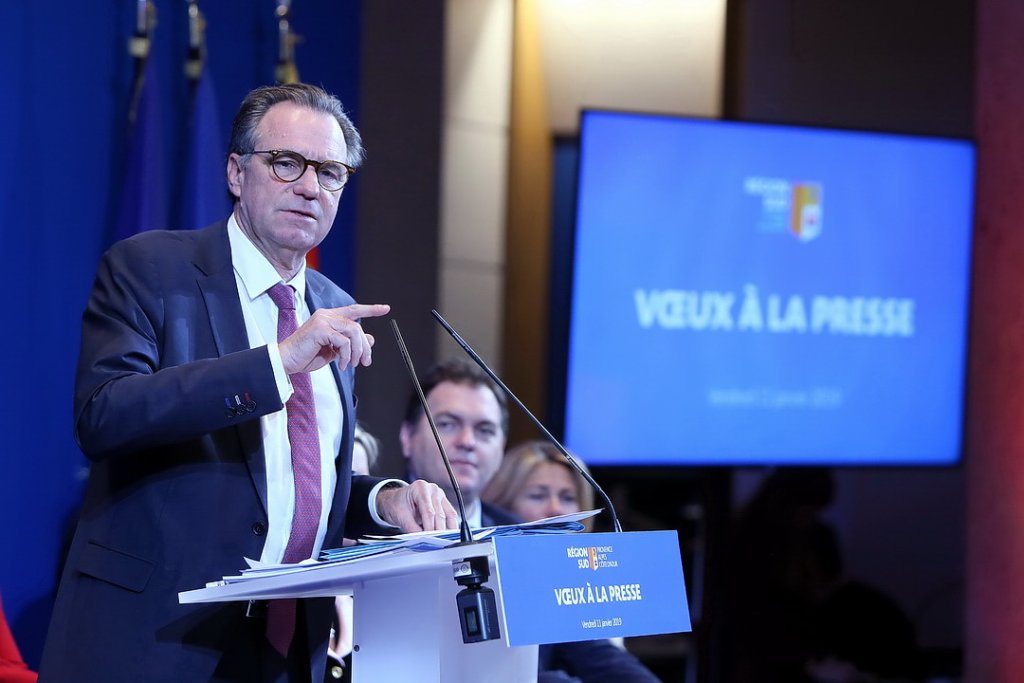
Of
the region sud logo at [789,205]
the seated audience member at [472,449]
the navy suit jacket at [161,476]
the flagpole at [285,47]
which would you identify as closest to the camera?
the navy suit jacket at [161,476]

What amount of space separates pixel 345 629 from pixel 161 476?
1259 millimetres

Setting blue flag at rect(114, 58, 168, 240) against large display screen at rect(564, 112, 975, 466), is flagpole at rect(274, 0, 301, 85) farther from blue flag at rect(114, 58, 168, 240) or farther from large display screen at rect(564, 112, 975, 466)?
large display screen at rect(564, 112, 975, 466)

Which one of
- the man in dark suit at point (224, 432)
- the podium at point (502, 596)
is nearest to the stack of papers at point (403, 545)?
the podium at point (502, 596)

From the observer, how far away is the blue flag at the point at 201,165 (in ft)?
11.6

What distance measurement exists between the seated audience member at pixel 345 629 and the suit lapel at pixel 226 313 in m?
0.85

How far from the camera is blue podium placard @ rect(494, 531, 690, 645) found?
1375mm

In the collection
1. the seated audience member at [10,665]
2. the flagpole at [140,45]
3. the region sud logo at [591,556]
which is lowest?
the seated audience member at [10,665]

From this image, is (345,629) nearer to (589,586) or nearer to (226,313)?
(226,313)

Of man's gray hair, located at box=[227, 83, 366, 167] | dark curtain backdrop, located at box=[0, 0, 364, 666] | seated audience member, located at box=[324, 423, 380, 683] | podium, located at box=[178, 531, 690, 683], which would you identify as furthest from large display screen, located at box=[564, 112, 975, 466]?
podium, located at box=[178, 531, 690, 683]

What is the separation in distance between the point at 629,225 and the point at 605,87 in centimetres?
97

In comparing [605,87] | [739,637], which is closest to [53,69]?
[605,87]

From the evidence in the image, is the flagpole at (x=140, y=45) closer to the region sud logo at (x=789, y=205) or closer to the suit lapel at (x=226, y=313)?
the suit lapel at (x=226, y=313)

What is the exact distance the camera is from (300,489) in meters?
1.79

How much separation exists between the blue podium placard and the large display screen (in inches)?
98.2
